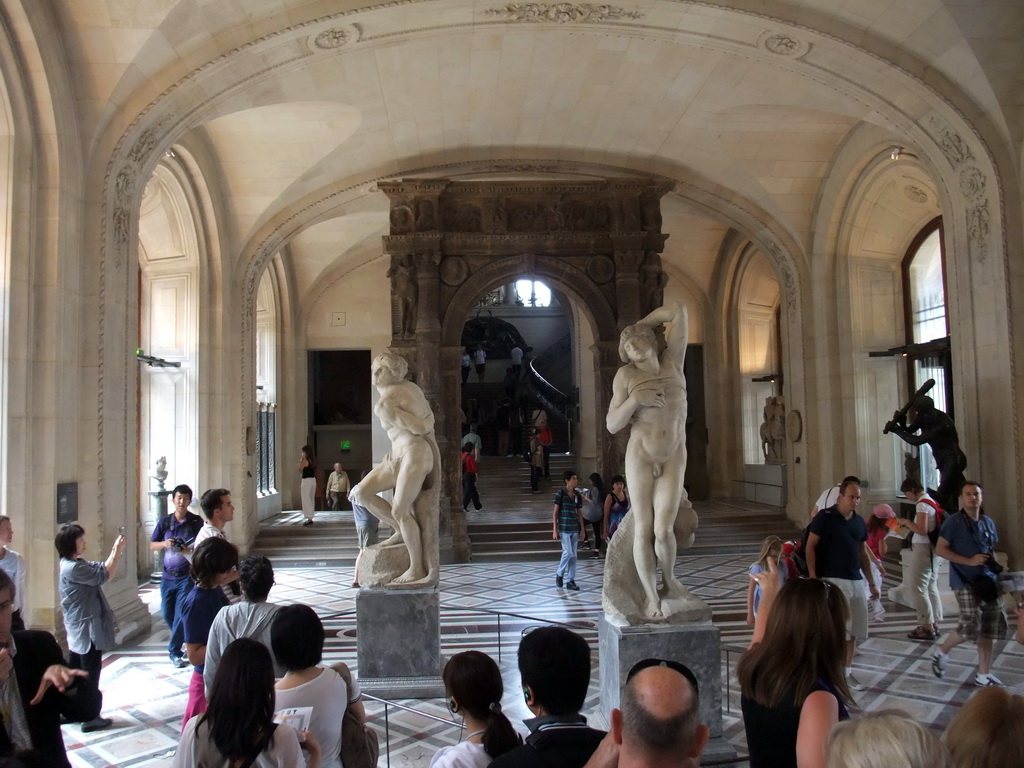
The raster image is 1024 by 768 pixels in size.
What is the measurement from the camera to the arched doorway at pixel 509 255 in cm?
1270

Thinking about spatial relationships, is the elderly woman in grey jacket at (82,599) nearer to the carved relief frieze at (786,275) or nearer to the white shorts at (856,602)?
the white shorts at (856,602)

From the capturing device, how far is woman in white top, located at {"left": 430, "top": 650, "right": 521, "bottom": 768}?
2164 millimetres

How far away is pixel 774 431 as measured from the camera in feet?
49.8

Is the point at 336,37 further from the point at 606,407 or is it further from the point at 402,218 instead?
the point at 606,407

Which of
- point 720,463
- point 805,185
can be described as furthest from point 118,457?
point 720,463

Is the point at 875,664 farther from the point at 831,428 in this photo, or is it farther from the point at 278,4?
the point at 278,4

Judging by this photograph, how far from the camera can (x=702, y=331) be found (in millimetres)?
17703

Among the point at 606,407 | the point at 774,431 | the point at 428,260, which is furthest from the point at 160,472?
the point at 774,431

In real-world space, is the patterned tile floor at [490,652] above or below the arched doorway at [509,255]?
Answer: below

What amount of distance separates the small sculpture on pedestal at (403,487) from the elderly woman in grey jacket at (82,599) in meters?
1.82

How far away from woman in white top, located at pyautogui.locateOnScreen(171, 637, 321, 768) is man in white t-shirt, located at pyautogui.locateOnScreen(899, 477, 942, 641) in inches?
238

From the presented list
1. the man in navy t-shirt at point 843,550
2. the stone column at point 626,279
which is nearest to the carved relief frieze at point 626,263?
the stone column at point 626,279

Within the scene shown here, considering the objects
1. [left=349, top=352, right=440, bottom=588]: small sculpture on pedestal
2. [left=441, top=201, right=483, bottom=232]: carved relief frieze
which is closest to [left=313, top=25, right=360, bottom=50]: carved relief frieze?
[left=349, top=352, right=440, bottom=588]: small sculpture on pedestal

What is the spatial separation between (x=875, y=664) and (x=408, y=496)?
3.69 meters
